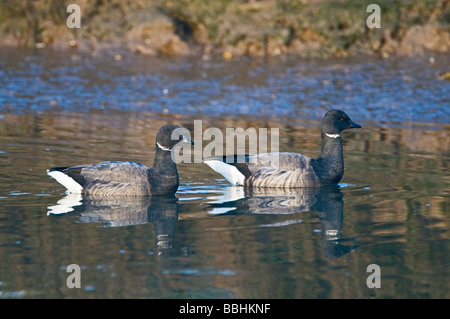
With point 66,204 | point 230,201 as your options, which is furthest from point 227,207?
point 66,204

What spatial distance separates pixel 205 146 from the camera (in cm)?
1363

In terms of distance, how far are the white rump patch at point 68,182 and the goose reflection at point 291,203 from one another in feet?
5.80

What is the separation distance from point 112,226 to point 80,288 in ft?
6.52

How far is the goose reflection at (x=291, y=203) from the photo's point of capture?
28.1 feet

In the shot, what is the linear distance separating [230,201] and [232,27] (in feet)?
47.7

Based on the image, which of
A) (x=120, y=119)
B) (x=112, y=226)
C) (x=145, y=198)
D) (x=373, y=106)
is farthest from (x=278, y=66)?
(x=112, y=226)

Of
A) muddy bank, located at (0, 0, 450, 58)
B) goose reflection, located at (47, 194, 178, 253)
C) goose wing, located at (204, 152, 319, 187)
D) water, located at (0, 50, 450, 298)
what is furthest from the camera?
muddy bank, located at (0, 0, 450, 58)

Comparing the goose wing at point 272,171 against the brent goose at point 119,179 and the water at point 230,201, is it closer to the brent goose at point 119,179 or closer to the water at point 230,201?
the water at point 230,201

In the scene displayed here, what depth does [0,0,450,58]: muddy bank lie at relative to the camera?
22578mm

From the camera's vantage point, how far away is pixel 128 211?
9.28 m

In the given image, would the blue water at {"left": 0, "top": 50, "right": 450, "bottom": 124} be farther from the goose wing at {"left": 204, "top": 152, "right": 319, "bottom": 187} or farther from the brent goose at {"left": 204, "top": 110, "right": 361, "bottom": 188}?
the goose wing at {"left": 204, "top": 152, "right": 319, "bottom": 187}

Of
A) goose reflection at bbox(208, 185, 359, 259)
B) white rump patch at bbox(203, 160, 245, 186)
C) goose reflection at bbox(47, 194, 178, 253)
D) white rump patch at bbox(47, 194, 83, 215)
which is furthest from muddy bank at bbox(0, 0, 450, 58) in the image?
white rump patch at bbox(47, 194, 83, 215)

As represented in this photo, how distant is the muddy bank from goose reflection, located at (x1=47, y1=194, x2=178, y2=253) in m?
13.5

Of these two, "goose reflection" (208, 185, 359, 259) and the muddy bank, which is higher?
the muddy bank
